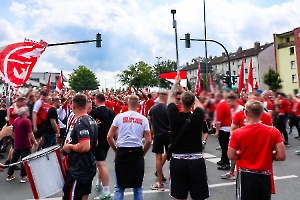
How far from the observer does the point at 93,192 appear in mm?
6312

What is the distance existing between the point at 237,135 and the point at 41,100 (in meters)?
5.39

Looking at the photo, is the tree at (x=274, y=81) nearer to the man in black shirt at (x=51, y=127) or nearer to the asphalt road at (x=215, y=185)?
the asphalt road at (x=215, y=185)

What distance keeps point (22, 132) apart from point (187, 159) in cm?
463

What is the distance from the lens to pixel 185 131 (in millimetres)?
4078

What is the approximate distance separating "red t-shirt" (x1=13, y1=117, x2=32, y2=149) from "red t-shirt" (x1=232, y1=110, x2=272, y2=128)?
466 cm

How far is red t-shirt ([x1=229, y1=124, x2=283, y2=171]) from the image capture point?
143 inches

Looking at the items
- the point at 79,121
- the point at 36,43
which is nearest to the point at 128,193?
the point at 79,121

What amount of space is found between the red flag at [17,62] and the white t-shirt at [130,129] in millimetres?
2818

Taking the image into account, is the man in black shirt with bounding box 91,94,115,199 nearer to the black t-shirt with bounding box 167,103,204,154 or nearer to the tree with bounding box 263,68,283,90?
the black t-shirt with bounding box 167,103,204,154

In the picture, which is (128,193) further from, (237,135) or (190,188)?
(237,135)

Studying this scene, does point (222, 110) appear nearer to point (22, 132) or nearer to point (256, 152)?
point (256, 152)

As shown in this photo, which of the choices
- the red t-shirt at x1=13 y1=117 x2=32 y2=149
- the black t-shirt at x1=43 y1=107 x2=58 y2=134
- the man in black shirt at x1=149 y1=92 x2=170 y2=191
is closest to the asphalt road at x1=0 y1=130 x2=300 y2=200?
the man in black shirt at x1=149 y1=92 x2=170 y2=191

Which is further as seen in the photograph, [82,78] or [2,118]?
[82,78]

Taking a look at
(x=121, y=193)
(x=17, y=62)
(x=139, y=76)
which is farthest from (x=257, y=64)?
(x=139, y=76)
